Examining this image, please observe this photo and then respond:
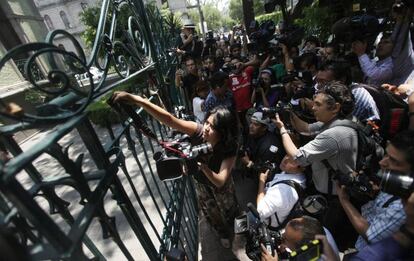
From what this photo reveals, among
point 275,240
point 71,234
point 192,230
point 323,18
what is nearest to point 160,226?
point 192,230

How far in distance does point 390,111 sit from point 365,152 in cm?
64

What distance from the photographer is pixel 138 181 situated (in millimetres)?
4246

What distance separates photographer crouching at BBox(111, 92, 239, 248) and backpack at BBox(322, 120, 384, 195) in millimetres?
906

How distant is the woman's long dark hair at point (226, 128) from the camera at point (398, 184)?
44.5 inches

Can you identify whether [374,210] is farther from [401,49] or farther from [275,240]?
[401,49]

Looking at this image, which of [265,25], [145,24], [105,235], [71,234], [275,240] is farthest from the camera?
[265,25]

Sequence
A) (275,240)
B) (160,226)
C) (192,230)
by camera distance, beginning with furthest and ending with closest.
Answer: (160,226), (192,230), (275,240)

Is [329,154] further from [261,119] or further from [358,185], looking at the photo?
[261,119]

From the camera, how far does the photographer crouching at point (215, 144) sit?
180cm

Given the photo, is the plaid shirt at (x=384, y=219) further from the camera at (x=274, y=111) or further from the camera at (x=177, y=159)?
the camera at (x=274, y=111)

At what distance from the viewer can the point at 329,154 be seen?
205 cm

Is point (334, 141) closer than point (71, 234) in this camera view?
No

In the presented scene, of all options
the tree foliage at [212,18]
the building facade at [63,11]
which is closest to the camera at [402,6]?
the building facade at [63,11]

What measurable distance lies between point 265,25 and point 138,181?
459 cm
